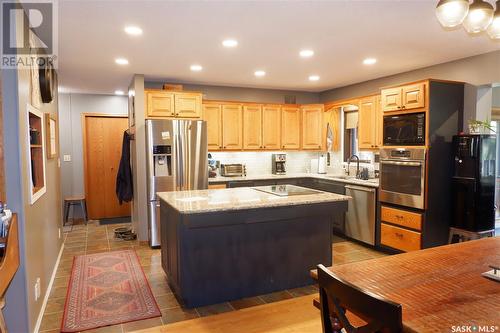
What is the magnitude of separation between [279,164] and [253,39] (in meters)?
3.23

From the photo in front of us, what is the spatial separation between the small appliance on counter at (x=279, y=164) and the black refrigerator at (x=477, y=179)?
2.99 metres

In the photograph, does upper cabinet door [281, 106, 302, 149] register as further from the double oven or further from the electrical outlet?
the electrical outlet

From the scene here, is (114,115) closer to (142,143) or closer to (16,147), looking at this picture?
(142,143)

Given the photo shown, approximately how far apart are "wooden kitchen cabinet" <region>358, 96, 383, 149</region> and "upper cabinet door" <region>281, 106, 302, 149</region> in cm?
124

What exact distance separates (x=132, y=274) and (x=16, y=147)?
2.14 meters

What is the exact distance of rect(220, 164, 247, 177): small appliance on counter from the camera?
5.87 metres

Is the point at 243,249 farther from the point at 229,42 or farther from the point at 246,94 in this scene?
the point at 246,94

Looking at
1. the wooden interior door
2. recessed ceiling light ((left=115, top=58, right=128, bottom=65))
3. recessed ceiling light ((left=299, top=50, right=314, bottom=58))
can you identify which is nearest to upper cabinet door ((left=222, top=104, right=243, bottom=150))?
recessed ceiling light ((left=115, top=58, right=128, bottom=65))

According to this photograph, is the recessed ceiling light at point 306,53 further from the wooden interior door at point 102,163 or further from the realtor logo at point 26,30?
the wooden interior door at point 102,163

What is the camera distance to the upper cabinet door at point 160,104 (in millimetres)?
5008

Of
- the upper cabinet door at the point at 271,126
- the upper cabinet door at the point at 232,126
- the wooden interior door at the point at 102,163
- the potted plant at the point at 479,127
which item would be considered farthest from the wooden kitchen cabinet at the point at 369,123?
the wooden interior door at the point at 102,163

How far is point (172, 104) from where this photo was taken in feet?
16.9

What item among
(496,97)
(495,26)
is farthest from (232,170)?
(495,26)

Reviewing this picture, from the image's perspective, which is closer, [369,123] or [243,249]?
[243,249]
